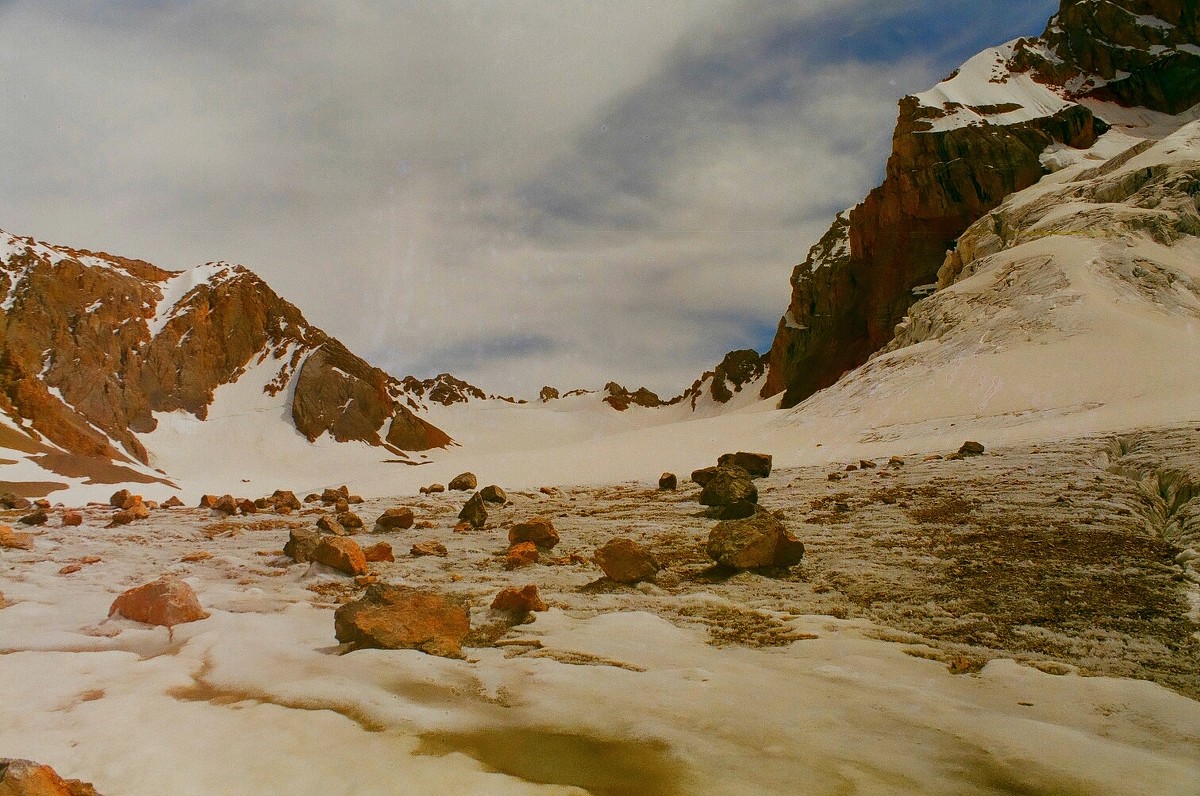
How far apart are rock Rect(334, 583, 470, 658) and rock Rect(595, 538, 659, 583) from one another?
1.81 m

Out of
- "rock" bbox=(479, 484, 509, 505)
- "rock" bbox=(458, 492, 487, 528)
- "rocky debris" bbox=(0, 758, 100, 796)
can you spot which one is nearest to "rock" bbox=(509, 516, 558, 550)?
"rock" bbox=(458, 492, 487, 528)

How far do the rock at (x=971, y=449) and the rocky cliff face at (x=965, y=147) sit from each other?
45.4 metres

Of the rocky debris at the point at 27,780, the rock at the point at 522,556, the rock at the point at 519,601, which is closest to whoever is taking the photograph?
the rocky debris at the point at 27,780

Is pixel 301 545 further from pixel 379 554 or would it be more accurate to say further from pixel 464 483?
pixel 464 483

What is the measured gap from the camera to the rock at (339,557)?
6320 millimetres

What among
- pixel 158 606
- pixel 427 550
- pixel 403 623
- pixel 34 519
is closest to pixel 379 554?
pixel 427 550

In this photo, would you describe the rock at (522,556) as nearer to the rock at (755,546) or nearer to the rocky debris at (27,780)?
the rock at (755,546)

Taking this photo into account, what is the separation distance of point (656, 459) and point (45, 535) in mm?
15199

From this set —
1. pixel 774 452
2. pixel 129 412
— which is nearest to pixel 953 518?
pixel 774 452

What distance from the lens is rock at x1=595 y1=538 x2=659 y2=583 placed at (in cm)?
560

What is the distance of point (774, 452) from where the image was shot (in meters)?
19.6

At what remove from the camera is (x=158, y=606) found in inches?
A: 174

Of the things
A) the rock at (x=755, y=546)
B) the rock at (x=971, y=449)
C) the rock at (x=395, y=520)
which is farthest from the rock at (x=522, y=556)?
the rock at (x=971, y=449)

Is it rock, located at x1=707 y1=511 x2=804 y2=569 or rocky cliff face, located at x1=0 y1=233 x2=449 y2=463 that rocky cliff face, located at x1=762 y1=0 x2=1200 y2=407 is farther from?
rock, located at x1=707 y1=511 x2=804 y2=569
